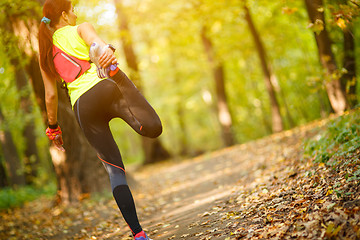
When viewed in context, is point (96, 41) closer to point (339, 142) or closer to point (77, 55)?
point (77, 55)

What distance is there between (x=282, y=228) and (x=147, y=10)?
467 inches

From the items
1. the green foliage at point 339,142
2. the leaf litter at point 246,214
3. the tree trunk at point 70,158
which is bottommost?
the leaf litter at point 246,214

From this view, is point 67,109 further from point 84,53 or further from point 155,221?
point 84,53

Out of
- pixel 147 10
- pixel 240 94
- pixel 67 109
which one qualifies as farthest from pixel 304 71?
pixel 67 109

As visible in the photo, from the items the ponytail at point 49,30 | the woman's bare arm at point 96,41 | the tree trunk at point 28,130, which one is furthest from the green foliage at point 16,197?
the woman's bare arm at point 96,41

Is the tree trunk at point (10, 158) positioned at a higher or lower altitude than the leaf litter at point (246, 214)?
higher

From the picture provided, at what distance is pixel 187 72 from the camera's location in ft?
65.1

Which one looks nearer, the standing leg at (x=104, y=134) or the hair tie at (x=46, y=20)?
the standing leg at (x=104, y=134)

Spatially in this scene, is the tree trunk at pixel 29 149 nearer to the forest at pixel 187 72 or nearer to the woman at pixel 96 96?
the forest at pixel 187 72

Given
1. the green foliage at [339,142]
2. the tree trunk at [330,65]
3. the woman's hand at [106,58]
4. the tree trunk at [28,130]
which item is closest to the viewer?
the woman's hand at [106,58]

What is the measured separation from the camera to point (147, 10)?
13.0m

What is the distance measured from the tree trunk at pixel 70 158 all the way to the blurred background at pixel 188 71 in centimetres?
2

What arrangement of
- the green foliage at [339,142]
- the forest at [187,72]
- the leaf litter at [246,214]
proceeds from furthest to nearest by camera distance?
the forest at [187,72]
the green foliage at [339,142]
the leaf litter at [246,214]

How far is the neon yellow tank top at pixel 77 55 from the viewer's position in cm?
278
